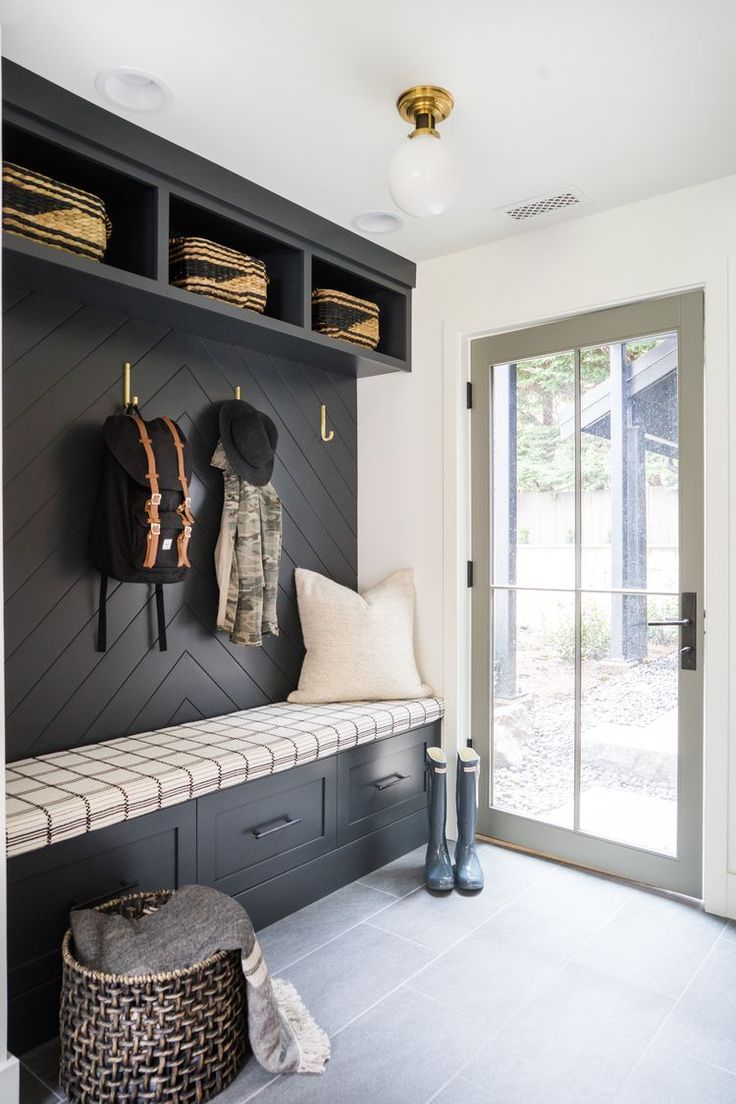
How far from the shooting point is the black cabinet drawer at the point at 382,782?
2.73 metres

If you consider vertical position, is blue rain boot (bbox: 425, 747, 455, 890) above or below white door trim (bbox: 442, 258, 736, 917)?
below

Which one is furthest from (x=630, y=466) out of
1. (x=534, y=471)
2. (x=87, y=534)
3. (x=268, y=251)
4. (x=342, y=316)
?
(x=87, y=534)

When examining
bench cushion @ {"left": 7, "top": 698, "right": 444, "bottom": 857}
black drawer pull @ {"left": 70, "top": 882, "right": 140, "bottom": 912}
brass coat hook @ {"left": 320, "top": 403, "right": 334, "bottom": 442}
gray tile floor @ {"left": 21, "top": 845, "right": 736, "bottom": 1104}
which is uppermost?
brass coat hook @ {"left": 320, "top": 403, "right": 334, "bottom": 442}

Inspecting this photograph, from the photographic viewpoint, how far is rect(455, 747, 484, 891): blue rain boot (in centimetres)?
268

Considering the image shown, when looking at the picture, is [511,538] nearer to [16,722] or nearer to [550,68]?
[550,68]

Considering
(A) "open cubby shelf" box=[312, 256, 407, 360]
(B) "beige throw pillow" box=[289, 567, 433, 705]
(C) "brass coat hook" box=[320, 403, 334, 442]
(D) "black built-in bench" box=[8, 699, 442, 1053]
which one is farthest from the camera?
(C) "brass coat hook" box=[320, 403, 334, 442]

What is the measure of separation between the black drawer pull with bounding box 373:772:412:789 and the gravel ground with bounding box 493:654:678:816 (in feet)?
1.35

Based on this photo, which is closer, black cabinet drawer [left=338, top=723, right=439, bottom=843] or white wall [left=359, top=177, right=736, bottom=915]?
white wall [left=359, top=177, right=736, bottom=915]

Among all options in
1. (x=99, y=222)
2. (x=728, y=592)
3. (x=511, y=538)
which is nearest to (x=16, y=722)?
(x=99, y=222)

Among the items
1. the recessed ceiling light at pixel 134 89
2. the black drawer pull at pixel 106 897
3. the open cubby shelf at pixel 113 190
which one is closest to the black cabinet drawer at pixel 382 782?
the black drawer pull at pixel 106 897

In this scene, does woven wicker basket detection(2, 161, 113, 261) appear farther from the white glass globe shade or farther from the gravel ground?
the gravel ground

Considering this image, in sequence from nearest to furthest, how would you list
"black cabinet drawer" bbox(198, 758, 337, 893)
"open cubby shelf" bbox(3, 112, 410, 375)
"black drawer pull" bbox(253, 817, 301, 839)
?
"open cubby shelf" bbox(3, 112, 410, 375)
"black cabinet drawer" bbox(198, 758, 337, 893)
"black drawer pull" bbox(253, 817, 301, 839)

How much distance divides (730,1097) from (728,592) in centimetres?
140

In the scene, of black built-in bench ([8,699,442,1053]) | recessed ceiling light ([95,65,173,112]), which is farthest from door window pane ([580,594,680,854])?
recessed ceiling light ([95,65,173,112])
